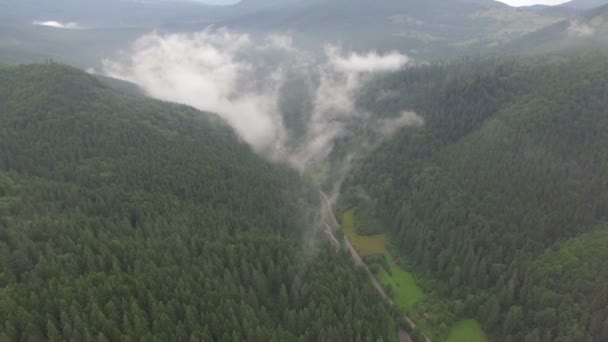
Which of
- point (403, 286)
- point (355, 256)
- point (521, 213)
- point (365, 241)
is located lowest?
point (403, 286)

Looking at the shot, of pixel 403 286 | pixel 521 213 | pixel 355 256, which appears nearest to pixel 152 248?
pixel 355 256

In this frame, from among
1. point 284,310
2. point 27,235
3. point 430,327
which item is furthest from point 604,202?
point 27,235

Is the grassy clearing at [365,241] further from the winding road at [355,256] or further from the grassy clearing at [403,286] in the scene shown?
the grassy clearing at [403,286]

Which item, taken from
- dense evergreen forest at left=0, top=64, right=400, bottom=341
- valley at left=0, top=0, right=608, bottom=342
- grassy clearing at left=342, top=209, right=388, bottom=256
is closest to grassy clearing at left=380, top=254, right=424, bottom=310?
valley at left=0, top=0, right=608, bottom=342

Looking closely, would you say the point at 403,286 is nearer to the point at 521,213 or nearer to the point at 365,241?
the point at 365,241

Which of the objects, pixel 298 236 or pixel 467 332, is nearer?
pixel 467 332

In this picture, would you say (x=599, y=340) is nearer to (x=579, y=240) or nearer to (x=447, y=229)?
(x=579, y=240)

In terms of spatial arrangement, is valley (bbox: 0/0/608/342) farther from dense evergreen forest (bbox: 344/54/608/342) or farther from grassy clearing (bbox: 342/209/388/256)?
grassy clearing (bbox: 342/209/388/256)
